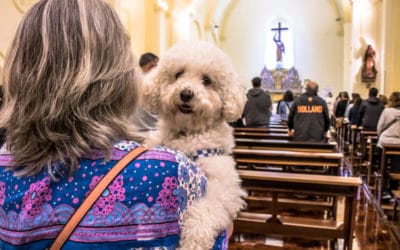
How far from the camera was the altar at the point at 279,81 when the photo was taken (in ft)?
59.0

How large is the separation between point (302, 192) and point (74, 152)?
8.00 feet

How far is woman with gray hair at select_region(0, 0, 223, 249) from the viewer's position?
0.80 m

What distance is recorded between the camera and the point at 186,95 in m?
1.62

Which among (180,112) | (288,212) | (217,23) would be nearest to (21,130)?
(180,112)

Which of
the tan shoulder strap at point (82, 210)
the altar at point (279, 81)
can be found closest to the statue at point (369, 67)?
the altar at point (279, 81)

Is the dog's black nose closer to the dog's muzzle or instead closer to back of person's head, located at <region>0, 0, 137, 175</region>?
the dog's muzzle

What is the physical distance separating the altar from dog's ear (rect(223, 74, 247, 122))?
16510mm

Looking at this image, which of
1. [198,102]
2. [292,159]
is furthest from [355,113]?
[198,102]

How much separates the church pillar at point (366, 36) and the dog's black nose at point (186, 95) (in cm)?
915

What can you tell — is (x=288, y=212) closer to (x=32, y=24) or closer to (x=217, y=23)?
(x=32, y=24)

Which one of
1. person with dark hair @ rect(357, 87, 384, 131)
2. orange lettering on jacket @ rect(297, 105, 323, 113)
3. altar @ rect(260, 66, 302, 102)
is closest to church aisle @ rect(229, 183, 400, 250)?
orange lettering on jacket @ rect(297, 105, 323, 113)

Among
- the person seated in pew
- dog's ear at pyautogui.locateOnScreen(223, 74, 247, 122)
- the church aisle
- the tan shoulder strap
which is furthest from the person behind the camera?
the person seated in pew

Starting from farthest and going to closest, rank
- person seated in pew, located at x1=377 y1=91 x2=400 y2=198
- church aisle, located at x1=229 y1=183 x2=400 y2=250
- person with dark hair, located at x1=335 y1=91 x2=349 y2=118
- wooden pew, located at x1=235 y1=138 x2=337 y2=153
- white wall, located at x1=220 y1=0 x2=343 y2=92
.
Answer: white wall, located at x1=220 y1=0 x2=343 y2=92
person with dark hair, located at x1=335 y1=91 x2=349 y2=118
person seated in pew, located at x1=377 y1=91 x2=400 y2=198
wooden pew, located at x1=235 y1=138 x2=337 y2=153
church aisle, located at x1=229 y1=183 x2=400 y2=250

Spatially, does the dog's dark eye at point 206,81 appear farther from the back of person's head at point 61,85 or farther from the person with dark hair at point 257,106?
the person with dark hair at point 257,106
